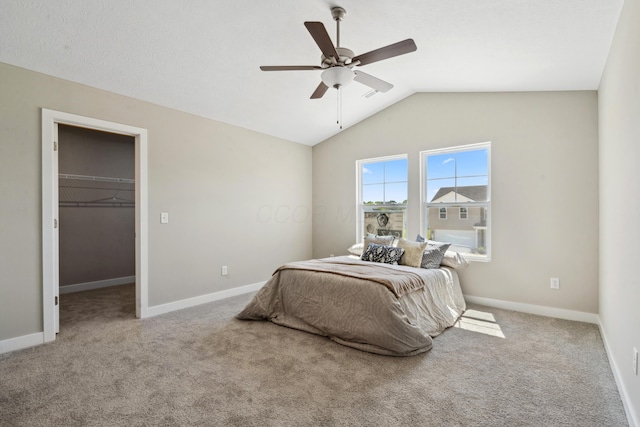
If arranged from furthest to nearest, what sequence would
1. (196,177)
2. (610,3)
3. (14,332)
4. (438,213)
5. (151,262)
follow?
(438,213) < (196,177) < (151,262) < (14,332) < (610,3)

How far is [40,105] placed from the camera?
2.79m

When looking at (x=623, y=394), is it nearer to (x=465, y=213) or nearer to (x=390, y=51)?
(x=465, y=213)

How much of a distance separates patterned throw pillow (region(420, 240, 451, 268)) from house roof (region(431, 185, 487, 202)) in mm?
791

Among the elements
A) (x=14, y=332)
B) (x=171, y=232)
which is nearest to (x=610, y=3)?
(x=171, y=232)

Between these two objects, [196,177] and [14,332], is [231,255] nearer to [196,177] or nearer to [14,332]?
[196,177]

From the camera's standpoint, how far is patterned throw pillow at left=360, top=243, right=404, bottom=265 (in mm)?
3670

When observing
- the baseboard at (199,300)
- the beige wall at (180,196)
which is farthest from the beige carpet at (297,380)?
the beige wall at (180,196)

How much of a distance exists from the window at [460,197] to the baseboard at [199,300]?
268 cm

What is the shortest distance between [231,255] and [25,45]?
9.60 ft

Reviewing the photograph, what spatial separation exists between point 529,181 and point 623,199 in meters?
1.63

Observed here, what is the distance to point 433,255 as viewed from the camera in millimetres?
3646

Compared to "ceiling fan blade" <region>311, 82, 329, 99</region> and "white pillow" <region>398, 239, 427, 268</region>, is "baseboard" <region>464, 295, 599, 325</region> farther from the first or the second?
"ceiling fan blade" <region>311, 82, 329, 99</region>

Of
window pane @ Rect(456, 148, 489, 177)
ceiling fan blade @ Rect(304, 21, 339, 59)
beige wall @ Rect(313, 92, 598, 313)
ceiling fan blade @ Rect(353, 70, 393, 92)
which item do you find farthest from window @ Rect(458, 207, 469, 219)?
ceiling fan blade @ Rect(304, 21, 339, 59)

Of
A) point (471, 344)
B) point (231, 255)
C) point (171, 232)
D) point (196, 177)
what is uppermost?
point (196, 177)
